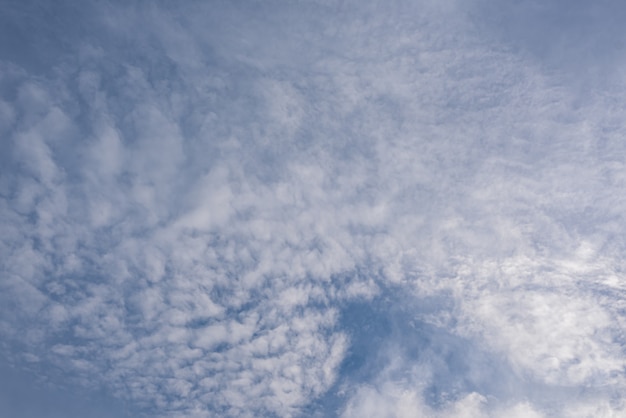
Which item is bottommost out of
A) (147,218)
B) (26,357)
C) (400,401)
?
(400,401)

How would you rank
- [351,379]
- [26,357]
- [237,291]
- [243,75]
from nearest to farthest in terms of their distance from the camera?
[243,75]
[237,291]
[351,379]
[26,357]

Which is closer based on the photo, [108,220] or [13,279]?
[108,220]

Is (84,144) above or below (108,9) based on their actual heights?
below

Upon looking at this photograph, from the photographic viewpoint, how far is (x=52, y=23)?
61.3ft

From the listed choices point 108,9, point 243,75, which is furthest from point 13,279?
point 243,75

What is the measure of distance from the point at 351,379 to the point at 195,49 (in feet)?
64.4

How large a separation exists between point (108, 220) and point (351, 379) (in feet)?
53.1

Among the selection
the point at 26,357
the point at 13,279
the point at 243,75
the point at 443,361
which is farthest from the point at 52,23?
the point at 443,361

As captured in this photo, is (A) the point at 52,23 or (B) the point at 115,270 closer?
(A) the point at 52,23

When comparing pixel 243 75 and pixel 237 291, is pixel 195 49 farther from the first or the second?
pixel 237 291

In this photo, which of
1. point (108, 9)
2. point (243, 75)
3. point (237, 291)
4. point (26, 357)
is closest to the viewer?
point (108, 9)

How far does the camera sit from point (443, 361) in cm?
2312

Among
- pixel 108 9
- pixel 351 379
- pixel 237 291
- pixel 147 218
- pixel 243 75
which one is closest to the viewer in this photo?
pixel 108 9

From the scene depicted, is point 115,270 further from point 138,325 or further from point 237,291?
point 237,291
